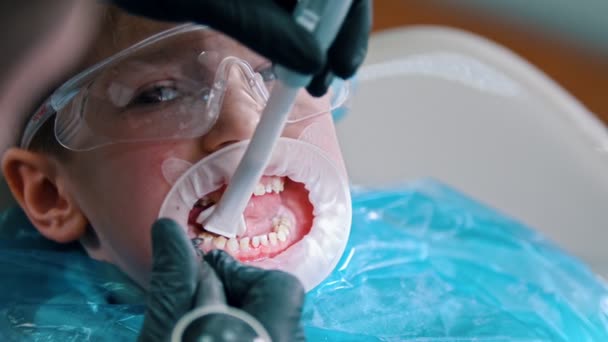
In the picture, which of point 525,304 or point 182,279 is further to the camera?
point 525,304

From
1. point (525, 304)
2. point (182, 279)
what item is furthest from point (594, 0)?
point (182, 279)

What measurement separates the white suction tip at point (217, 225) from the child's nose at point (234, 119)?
7 centimetres

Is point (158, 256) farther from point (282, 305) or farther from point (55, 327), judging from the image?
point (55, 327)

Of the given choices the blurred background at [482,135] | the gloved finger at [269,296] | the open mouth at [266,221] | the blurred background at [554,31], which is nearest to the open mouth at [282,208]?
the open mouth at [266,221]

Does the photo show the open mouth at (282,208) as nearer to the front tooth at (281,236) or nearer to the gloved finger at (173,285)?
the front tooth at (281,236)

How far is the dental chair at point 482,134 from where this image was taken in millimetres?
1493

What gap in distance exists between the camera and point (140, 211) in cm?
94

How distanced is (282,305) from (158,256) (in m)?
0.13

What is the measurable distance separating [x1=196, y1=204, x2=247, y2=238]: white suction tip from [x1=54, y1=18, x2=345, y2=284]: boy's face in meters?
0.02

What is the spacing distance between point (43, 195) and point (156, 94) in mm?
249

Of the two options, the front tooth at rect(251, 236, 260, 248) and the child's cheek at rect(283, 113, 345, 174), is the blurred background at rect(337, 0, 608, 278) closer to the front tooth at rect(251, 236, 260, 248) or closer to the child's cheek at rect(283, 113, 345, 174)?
the child's cheek at rect(283, 113, 345, 174)

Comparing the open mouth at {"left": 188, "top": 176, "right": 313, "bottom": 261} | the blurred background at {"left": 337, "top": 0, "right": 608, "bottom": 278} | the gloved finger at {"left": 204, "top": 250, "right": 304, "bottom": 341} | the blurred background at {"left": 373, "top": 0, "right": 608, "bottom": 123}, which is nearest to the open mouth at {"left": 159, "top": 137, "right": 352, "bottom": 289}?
the open mouth at {"left": 188, "top": 176, "right": 313, "bottom": 261}

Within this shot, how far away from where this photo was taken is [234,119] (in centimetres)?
90

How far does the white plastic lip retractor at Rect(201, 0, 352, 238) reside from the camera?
0.69 metres
